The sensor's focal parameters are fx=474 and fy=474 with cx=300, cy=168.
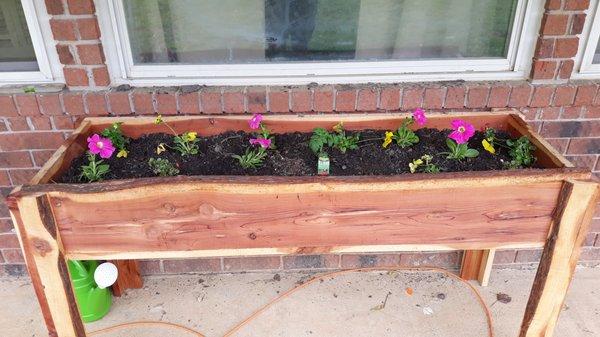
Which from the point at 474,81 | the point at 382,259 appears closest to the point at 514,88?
the point at 474,81

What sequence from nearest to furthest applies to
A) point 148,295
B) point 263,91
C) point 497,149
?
point 497,149 → point 263,91 → point 148,295

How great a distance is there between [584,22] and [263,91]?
1.36m

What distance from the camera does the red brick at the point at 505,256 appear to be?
97.4 inches

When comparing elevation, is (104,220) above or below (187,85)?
below

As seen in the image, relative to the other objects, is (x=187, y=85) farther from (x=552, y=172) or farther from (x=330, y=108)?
(x=552, y=172)

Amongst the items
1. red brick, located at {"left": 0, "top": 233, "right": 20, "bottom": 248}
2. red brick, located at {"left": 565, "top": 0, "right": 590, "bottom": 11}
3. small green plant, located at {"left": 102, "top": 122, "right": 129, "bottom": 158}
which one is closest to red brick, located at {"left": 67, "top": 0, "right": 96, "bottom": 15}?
small green plant, located at {"left": 102, "top": 122, "right": 129, "bottom": 158}

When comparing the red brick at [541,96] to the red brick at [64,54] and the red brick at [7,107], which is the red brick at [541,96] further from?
the red brick at [7,107]

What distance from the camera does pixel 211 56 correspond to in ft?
6.89

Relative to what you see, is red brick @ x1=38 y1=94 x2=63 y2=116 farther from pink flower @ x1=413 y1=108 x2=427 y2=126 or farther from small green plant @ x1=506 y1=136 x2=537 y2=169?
small green plant @ x1=506 y1=136 x2=537 y2=169

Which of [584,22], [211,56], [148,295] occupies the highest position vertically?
[584,22]

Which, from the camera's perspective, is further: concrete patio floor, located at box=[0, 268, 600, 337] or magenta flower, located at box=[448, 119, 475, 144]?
concrete patio floor, located at box=[0, 268, 600, 337]

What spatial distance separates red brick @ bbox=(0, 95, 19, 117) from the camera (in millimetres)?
2000

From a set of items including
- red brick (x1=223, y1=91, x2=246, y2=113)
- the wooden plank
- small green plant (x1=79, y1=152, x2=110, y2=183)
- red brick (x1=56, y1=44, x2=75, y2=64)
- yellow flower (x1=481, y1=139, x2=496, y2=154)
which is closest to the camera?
small green plant (x1=79, y1=152, x2=110, y2=183)

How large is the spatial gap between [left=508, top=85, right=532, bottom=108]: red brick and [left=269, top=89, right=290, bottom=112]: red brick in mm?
972
